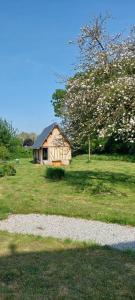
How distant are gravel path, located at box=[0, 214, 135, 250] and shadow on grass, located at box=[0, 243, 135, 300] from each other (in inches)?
47.8

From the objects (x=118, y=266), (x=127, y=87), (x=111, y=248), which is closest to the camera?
(x=118, y=266)

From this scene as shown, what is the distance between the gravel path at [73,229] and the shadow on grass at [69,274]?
121 centimetres

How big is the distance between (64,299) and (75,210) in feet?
28.1

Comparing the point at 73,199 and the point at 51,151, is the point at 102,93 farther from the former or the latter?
the point at 51,151

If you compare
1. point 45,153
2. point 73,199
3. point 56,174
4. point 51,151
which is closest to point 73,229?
point 73,199

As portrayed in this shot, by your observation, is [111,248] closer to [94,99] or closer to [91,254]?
[91,254]

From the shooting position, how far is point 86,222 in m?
12.7

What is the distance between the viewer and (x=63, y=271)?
738 cm

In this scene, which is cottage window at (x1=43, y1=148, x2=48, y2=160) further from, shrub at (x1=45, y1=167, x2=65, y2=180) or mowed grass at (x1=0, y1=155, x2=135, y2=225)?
mowed grass at (x1=0, y1=155, x2=135, y2=225)

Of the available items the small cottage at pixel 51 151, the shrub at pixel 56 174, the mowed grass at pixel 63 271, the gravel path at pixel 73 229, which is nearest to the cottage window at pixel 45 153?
the small cottage at pixel 51 151

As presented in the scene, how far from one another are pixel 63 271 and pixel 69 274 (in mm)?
204

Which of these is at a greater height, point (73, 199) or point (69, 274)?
point (73, 199)

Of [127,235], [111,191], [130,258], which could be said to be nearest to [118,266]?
[130,258]

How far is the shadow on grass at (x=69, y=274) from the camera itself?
6215mm
